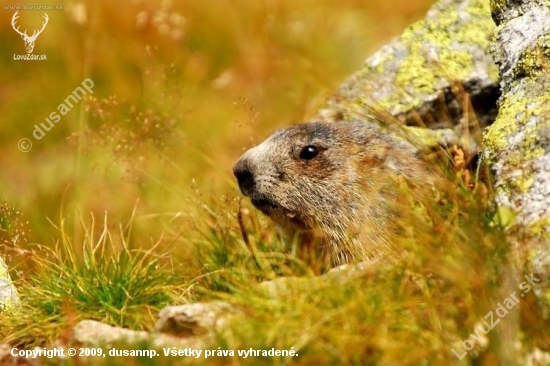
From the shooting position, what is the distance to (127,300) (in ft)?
16.1

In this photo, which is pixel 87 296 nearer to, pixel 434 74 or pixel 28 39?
pixel 434 74

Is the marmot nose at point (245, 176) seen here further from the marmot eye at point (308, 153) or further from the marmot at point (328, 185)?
the marmot eye at point (308, 153)

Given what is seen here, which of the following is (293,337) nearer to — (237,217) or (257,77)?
(237,217)

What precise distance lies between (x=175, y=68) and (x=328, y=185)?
3714 mm

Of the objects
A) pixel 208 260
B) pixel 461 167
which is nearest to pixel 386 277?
pixel 461 167

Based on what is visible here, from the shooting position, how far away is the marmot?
18.7ft

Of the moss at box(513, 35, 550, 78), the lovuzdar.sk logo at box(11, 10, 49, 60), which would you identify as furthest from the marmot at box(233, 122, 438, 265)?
the lovuzdar.sk logo at box(11, 10, 49, 60)

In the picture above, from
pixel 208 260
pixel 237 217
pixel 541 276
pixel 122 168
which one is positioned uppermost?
pixel 122 168

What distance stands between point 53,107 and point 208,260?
5.04m

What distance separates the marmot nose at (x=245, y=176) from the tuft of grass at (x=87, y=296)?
820 mm

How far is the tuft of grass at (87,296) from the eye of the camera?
4.78 meters

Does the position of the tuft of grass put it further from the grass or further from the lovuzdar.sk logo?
the lovuzdar.sk logo

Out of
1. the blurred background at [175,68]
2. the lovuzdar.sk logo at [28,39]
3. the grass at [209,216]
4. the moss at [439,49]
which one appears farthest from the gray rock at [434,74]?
the lovuzdar.sk logo at [28,39]

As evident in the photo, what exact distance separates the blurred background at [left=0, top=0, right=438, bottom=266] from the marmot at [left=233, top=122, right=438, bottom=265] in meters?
2.09
